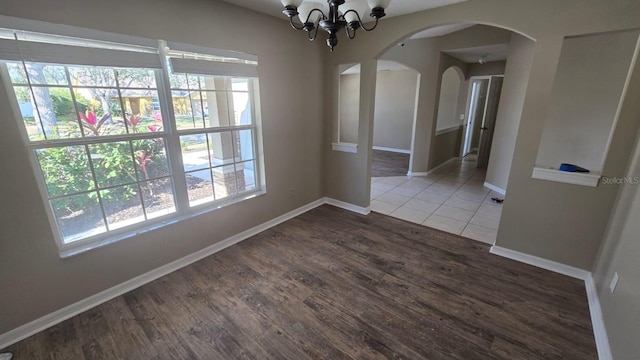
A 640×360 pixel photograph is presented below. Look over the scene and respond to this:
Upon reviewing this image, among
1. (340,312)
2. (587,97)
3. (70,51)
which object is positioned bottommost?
(340,312)

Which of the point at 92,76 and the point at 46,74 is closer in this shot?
the point at 46,74

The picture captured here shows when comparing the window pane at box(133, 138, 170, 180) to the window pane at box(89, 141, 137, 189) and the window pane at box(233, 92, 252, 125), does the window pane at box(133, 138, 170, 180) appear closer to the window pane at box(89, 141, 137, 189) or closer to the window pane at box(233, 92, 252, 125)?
the window pane at box(89, 141, 137, 189)

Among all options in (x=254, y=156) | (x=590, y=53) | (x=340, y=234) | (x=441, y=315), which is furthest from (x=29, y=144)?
(x=590, y=53)

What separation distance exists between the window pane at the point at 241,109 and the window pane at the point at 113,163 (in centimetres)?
110

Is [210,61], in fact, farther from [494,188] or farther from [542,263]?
[494,188]

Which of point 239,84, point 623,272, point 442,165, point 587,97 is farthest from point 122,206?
point 442,165

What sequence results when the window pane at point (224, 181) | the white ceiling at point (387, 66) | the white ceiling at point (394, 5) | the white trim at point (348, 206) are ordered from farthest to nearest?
1. the white ceiling at point (387, 66)
2. the white trim at point (348, 206)
3. the window pane at point (224, 181)
4. the white ceiling at point (394, 5)

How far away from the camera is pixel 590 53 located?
3.02 meters

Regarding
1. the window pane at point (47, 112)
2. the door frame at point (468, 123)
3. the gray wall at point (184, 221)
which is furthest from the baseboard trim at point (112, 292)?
the door frame at point (468, 123)

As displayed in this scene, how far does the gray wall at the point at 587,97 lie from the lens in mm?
2869

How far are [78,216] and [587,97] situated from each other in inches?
211

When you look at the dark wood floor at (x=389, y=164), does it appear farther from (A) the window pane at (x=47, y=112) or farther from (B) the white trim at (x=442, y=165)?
(A) the window pane at (x=47, y=112)

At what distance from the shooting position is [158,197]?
2.51 m

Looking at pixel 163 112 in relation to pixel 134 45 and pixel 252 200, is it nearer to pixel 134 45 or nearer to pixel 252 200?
pixel 134 45
